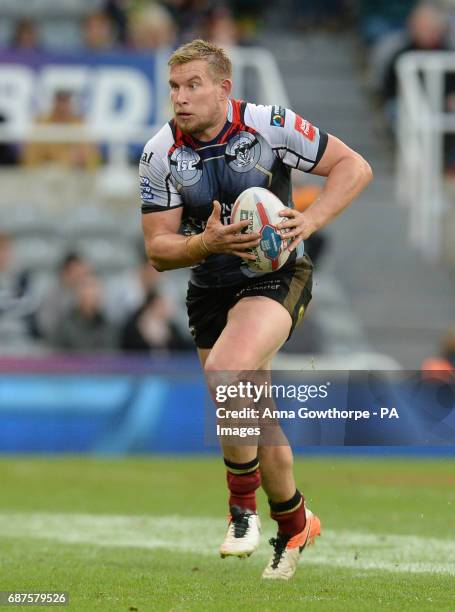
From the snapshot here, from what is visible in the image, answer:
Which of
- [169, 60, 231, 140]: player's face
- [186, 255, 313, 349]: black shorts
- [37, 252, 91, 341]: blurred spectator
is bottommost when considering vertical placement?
[37, 252, 91, 341]: blurred spectator

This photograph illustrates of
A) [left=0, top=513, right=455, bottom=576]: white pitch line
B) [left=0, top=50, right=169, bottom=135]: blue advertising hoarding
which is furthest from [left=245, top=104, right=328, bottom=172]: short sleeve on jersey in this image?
[left=0, top=50, right=169, bottom=135]: blue advertising hoarding

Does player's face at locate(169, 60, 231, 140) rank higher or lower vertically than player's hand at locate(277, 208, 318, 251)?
higher

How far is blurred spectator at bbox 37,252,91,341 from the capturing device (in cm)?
1577

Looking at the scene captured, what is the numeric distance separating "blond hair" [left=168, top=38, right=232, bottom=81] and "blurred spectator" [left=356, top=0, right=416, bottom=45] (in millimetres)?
14950

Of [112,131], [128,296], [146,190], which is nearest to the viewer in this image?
[146,190]

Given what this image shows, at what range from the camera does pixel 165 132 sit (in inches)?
303

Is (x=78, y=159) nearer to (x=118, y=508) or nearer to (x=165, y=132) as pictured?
(x=118, y=508)

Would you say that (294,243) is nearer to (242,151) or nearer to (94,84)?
(242,151)

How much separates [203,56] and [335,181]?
34.2 inches

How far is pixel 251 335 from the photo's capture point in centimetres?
742

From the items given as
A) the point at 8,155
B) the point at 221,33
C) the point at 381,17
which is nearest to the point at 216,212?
the point at 8,155

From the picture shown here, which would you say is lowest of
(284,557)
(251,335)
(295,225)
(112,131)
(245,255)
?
(284,557)

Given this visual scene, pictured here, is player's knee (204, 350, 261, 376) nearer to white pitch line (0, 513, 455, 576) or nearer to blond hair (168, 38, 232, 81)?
blond hair (168, 38, 232, 81)

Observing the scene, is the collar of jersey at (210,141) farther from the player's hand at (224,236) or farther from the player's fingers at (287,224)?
the player's fingers at (287,224)
